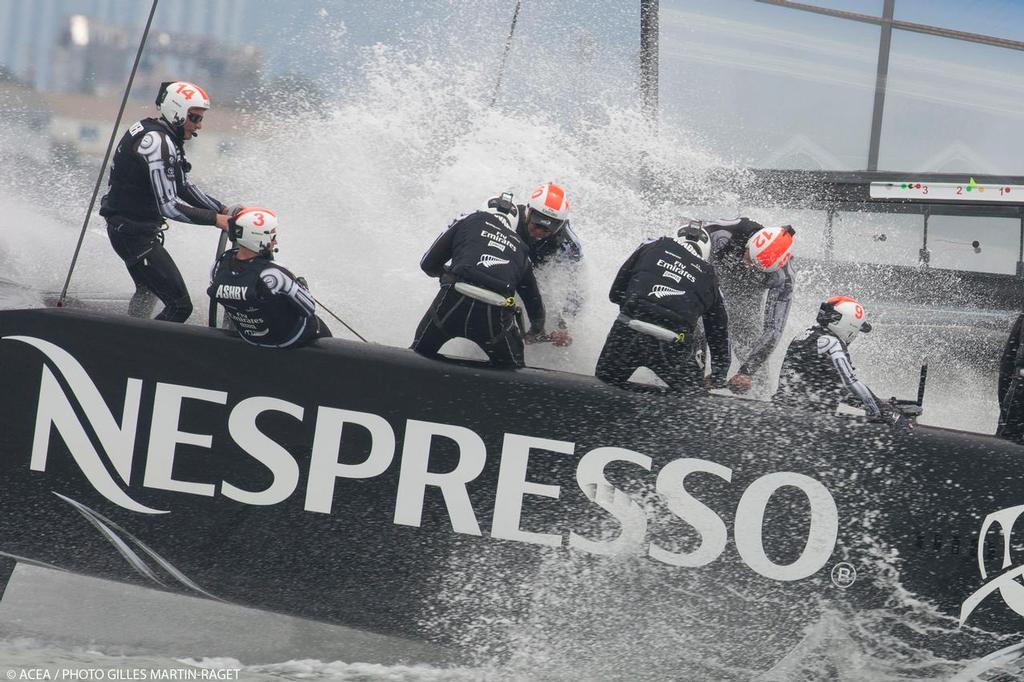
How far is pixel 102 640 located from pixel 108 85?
12.5 feet

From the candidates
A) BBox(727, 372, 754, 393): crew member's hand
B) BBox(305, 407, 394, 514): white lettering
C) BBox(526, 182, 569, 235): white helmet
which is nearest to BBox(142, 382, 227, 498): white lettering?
BBox(305, 407, 394, 514): white lettering

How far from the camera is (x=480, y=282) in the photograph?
3.76 meters

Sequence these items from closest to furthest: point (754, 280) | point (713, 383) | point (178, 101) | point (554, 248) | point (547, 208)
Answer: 1. point (713, 383)
2. point (178, 101)
3. point (547, 208)
4. point (554, 248)
5. point (754, 280)

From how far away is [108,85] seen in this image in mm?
6043

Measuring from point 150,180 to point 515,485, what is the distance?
1885 millimetres

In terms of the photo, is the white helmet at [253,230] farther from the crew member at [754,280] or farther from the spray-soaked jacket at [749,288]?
the spray-soaked jacket at [749,288]

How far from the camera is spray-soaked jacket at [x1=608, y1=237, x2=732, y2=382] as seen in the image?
3.65m

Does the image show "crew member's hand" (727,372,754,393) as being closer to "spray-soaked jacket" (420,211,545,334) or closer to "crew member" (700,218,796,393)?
"crew member" (700,218,796,393)

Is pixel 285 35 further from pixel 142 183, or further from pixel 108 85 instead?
pixel 142 183

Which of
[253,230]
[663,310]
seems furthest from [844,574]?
[253,230]

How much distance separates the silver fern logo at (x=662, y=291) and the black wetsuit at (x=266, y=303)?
1.18m

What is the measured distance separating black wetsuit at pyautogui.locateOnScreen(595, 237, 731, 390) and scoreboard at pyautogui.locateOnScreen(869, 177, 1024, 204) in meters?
2.08

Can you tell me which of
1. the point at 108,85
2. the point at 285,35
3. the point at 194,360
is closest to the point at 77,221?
the point at 108,85

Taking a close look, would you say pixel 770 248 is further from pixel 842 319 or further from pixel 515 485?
pixel 515 485
